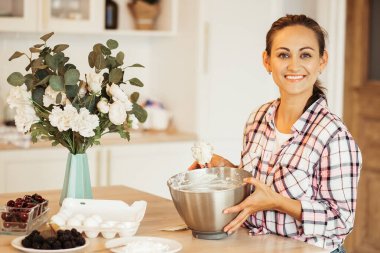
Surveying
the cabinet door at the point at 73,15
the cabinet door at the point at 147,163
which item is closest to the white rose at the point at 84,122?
the cabinet door at the point at 147,163

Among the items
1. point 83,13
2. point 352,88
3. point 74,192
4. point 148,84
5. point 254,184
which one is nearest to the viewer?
point 254,184

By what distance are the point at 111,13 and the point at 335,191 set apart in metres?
2.91

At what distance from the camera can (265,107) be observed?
276 cm

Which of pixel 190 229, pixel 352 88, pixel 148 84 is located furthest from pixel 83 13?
pixel 190 229

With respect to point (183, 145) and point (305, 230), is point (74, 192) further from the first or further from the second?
point (183, 145)

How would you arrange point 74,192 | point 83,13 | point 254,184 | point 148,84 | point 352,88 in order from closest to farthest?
point 254,184, point 74,192, point 83,13, point 352,88, point 148,84

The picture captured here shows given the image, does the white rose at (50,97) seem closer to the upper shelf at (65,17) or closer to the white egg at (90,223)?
the white egg at (90,223)

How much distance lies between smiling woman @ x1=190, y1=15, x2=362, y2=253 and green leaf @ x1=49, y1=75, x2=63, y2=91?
54 centimetres

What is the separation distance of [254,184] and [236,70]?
2.74 metres

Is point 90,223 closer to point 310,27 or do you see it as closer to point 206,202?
point 206,202

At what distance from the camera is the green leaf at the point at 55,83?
2568mm

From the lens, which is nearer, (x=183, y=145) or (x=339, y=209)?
(x=339, y=209)

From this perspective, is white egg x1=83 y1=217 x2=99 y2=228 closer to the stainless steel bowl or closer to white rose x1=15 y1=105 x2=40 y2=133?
the stainless steel bowl

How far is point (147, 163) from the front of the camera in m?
4.72
